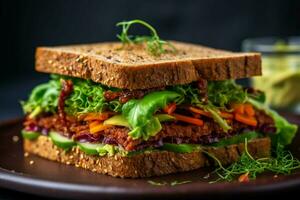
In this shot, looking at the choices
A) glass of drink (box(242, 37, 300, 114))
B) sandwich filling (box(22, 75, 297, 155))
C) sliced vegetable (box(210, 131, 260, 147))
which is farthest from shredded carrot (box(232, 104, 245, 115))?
glass of drink (box(242, 37, 300, 114))

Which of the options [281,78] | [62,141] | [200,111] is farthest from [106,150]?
[281,78]

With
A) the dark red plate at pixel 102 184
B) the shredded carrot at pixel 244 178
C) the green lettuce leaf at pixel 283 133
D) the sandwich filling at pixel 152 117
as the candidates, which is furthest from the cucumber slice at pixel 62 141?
the green lettuce leaf at pixel 283 133

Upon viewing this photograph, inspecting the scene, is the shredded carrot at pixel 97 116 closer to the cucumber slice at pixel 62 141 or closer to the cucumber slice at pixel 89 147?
the cucumber slice at pixel 89 147

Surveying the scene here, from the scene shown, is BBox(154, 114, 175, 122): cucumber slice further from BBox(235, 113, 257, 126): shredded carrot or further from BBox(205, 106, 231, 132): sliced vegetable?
BBox(235, 113, 257, 126): shredded carrot

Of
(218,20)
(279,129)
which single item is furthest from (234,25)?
(279,129)

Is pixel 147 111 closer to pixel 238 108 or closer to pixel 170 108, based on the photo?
pixel 170 108

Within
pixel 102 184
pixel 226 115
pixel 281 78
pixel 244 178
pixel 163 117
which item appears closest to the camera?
pixel 102 184
